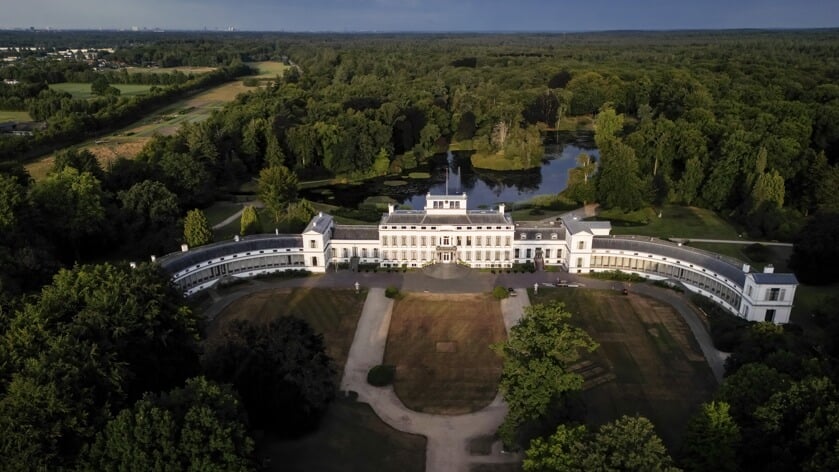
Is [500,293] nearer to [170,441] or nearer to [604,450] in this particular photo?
[604,450]

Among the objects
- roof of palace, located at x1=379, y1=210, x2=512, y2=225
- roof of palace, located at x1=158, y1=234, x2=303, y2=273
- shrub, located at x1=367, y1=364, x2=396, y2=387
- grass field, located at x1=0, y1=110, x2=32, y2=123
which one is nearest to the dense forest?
grass field, located at x1=0, y1=110, x2=32, y2=123

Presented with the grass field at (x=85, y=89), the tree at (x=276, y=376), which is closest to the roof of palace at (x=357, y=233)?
the tree at (x=276, y=376)

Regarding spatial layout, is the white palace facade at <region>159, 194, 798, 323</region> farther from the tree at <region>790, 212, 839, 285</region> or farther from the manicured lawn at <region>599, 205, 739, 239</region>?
the manicured lawn at <region>599, 205, 739, 239</region>

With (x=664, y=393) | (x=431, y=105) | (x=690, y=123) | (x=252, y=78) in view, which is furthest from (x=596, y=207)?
(x=252, y=78)

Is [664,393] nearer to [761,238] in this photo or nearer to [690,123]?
[761,238]

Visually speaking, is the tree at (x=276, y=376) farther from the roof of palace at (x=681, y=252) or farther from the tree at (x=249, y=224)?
the roof of palace at (x=681, y=252)

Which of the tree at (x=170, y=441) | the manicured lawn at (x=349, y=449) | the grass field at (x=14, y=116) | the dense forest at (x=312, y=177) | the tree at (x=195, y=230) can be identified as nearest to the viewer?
the tree at (x=170, y=441)
